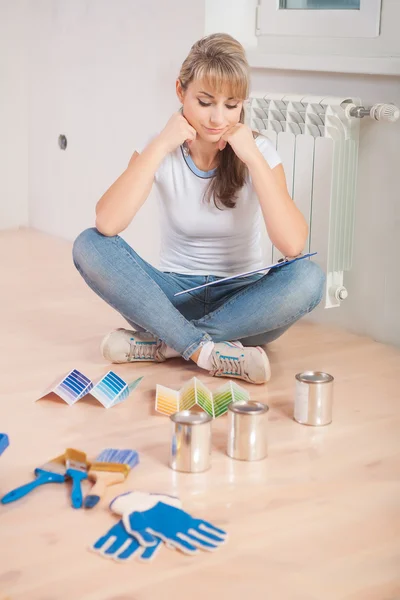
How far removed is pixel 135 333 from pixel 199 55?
2.36 feet

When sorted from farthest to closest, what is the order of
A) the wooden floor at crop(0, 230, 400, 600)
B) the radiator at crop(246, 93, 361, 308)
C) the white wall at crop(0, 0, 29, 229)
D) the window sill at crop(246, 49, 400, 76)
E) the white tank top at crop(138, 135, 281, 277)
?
the white wall at crop(0, 0, 29, 229) → the radiator at crop(246, 93, 361, 308) → the window sill at crop(246, 49, 400, 76) → the white tank top at crop(138, 135, 281, 277) → the wooden floor at crop(0, 230, 400, 600)

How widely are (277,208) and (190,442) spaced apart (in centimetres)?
73

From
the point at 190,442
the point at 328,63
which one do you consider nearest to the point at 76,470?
the point at 190,442

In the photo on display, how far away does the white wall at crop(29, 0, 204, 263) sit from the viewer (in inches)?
123

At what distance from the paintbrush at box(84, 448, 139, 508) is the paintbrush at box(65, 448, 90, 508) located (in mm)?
15

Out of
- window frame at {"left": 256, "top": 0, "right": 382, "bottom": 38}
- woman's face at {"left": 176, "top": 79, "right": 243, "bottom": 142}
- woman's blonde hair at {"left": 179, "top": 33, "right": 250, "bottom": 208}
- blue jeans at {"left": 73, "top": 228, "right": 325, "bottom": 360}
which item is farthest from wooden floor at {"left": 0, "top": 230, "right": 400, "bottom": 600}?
window frame at {"left": 256, "top": 0, "right": 382, "bottom": 38}

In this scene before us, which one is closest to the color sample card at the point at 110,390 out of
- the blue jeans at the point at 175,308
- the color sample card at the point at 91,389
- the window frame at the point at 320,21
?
the color sample card at the point at 91,389

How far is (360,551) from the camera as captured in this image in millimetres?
1418

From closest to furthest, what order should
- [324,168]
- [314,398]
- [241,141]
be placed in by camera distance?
[314,398]
[241,141]
[324,168]

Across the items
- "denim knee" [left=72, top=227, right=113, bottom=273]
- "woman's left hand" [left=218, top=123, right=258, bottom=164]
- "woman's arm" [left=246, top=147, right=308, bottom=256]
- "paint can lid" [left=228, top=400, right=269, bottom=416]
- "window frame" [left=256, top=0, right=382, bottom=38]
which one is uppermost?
"window frame" [left=256, top=0, right=382, bottom=38]

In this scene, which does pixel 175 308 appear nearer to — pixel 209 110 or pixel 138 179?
pixel 138 179

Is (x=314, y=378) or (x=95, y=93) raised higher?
(x=95, y=93)

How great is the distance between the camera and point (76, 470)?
164 centimetres

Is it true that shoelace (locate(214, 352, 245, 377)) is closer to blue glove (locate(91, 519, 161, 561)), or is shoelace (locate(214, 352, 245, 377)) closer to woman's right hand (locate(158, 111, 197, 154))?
woman's right hand (locate(158, 111, 197, 154))
